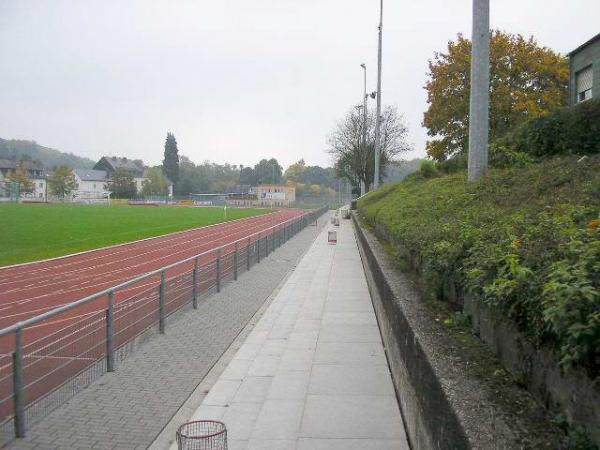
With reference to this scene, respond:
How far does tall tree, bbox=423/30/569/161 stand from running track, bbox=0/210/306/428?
51.5 ft

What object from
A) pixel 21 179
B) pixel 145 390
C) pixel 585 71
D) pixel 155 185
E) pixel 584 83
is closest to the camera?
pixel 145 390

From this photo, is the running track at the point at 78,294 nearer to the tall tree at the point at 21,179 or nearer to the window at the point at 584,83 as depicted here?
the window at the point at 584,83

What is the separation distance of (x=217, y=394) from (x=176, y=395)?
18.3 inches

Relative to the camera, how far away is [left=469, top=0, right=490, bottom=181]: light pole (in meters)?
11.1

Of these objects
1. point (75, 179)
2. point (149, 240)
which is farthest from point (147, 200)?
point (149, 240)

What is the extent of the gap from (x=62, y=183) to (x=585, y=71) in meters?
119

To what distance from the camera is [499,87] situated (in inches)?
1387

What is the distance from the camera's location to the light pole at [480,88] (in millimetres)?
11102

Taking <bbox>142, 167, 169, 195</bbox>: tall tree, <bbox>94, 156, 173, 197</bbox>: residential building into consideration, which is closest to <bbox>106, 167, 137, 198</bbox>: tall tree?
<bbox>142, 167, 169, 195</bbox>: tall tree

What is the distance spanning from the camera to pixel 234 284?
15.5 meters

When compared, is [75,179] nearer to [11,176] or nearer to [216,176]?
[11,176]

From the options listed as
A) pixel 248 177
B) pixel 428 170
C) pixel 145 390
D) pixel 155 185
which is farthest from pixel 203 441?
pixel 248 177

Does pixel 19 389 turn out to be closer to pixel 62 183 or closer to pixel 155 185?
pixel 62 183

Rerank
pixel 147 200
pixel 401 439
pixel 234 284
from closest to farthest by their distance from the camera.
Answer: pixel 401 439
pixel 234 284
pixel 147 200
